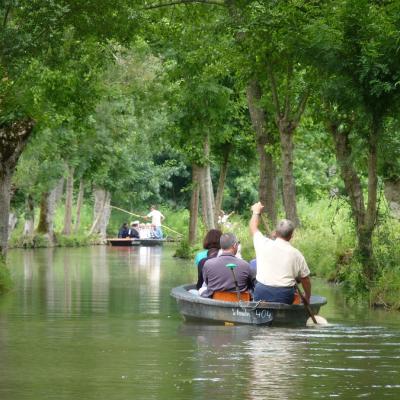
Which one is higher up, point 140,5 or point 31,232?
point 140,5

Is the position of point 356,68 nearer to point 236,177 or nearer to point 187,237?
point 187,237

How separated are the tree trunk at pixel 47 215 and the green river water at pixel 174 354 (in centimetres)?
3895

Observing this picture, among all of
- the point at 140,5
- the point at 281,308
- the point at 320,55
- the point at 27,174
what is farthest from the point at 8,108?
the point at 27,174

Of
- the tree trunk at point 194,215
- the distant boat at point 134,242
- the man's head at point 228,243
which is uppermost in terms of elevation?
the tree trunk at point 194,215

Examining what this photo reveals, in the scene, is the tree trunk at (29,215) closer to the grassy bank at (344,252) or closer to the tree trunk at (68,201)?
the tree trunk at (68,201)

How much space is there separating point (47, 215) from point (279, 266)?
47.5 meters

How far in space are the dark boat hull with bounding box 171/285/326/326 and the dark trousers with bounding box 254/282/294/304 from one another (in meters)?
0.27

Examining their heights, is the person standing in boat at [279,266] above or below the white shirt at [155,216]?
below

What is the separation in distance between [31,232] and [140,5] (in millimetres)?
37932

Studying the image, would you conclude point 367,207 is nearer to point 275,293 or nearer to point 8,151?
point 275,293

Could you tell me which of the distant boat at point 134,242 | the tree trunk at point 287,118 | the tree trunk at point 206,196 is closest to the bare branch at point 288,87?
the tree trunk at point 287,118

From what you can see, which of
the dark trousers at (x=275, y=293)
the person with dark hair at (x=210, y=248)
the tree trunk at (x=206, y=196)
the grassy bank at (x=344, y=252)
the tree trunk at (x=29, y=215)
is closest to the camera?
the dark trousers at (x=275, y=293)

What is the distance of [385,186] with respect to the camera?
3619 centimetres

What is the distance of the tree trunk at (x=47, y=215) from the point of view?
216ft
